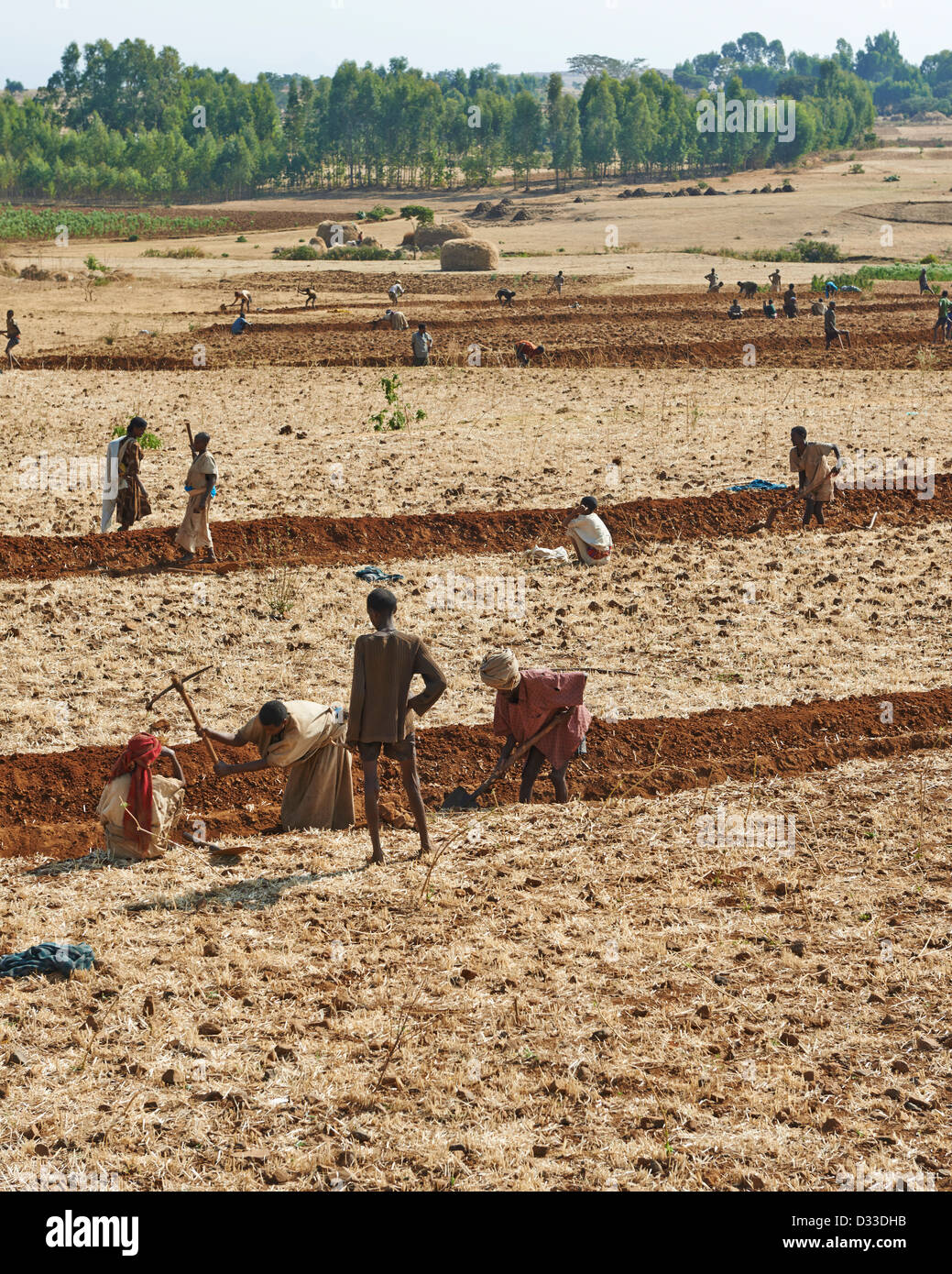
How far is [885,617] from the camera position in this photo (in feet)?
40.8

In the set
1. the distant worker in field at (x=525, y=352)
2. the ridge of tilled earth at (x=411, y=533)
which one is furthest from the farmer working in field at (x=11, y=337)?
the ridge of tilled earth at (x=411, y=533)

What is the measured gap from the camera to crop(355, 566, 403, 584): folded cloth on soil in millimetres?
13344

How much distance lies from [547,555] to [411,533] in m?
1.67

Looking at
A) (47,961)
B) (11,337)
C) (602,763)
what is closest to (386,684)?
(47,961)

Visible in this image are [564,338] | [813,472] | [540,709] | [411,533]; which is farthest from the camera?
[564,338]

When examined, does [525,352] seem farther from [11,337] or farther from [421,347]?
[11,337]

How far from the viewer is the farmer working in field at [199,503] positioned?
1318cm

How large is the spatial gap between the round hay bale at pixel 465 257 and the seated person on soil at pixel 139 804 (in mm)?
45647

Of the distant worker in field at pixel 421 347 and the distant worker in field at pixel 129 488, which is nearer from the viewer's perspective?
the distant worker in field at pixel 129 488

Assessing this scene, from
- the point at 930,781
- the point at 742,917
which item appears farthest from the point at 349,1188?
the point at 930,781

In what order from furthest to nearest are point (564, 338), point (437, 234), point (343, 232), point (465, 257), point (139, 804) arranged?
point (343, 232)
point (437, 234)
point (465, 257)
point (564, 338)
point (139, 804)

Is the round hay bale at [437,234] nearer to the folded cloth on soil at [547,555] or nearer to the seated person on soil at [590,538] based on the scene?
the folded cloth on soil at [547,555]

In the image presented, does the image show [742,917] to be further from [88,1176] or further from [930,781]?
[88,1176]

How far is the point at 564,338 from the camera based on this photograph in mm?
31219
